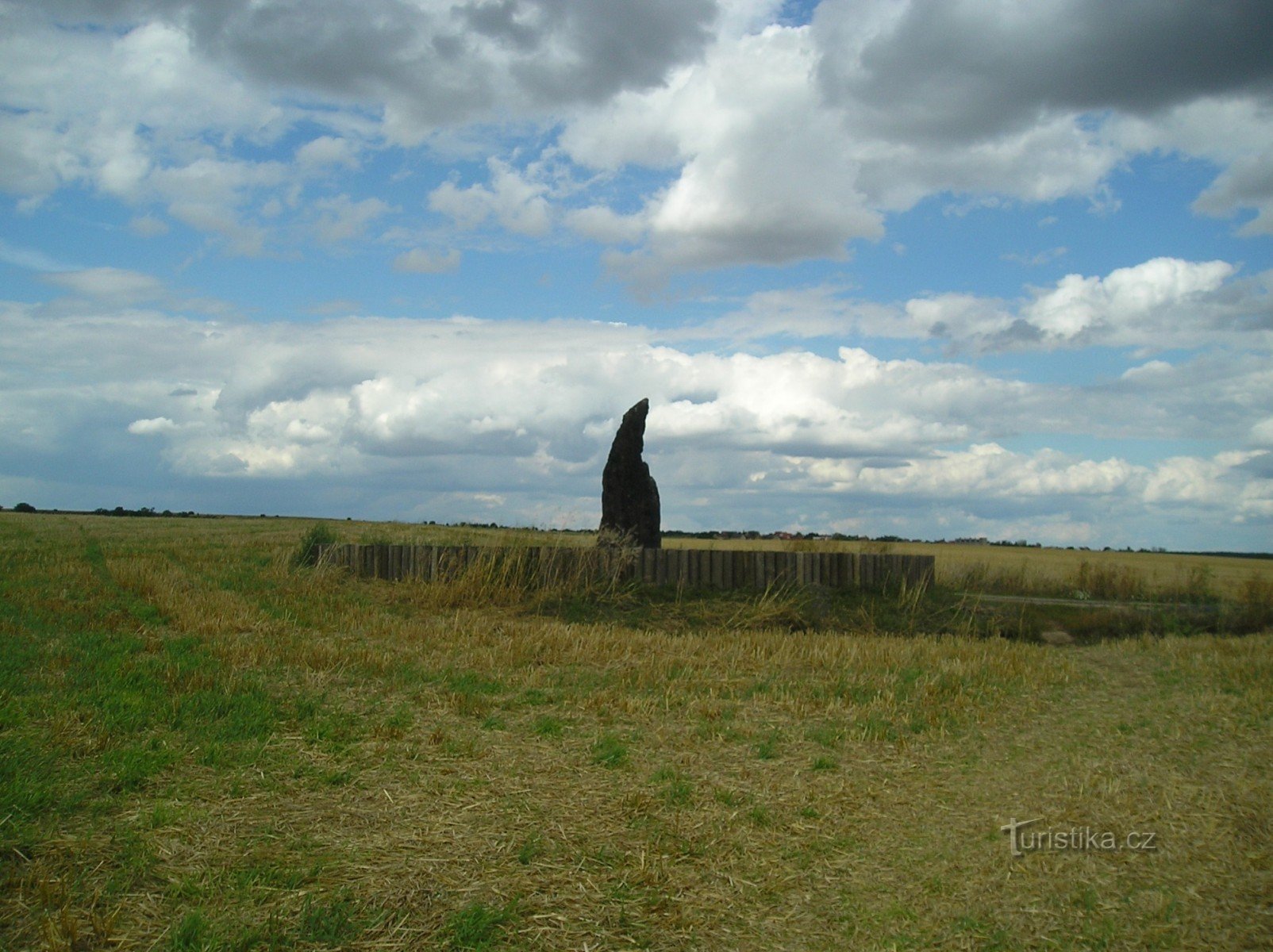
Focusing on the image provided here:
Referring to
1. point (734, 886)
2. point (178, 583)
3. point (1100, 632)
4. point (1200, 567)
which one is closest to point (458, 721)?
point (734, 886)

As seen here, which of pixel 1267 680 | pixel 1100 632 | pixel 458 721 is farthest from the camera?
pixel 1100 632

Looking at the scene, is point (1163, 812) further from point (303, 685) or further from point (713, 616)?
point (713, 616)

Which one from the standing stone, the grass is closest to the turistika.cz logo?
the grass

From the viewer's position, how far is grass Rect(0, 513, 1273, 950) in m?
3.71

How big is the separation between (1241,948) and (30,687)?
278 inches

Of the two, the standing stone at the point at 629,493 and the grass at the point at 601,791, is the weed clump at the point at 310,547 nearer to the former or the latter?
the standing stone at the point at 629,493

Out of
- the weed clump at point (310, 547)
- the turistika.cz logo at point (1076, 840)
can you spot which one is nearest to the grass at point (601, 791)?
the turistika.cz logo at point (1076, 840)

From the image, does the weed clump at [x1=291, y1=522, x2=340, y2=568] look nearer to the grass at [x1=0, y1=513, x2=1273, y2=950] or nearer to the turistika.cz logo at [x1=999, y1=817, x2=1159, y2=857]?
the grass at [x1=0, y1=513, x2=1273, y2=950]

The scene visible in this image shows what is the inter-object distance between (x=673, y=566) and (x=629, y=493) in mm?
1871

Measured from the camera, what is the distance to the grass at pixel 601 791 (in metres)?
3.71

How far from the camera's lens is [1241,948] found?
11.7 feet

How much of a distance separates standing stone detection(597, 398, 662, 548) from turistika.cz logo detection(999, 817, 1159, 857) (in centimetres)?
1132

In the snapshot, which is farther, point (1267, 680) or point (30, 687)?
point (1267, 680)

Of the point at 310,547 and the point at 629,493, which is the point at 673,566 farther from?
the point at 310,547
